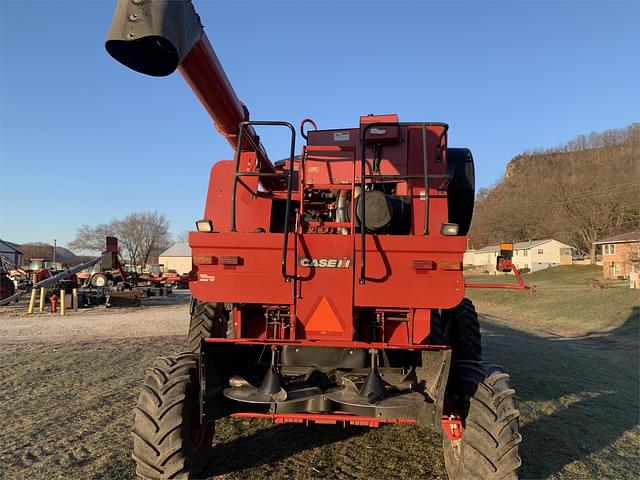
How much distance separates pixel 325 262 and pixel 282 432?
254 centimetres

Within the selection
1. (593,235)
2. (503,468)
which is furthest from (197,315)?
(593,235)

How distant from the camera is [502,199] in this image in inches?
3738

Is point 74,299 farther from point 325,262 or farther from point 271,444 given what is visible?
point 325,262

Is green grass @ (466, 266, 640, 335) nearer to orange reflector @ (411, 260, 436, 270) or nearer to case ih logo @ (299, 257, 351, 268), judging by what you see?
orange reflector @ (411, 260, 436, 270)

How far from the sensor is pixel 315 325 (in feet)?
12.4

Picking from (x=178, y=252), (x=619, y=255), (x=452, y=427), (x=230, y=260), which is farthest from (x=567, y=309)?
(x=178, y=252)

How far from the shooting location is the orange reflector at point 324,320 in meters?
3.76

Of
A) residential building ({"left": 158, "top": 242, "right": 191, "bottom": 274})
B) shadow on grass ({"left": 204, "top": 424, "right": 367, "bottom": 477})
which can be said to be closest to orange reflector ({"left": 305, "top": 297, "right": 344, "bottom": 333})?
shadow on grass ({"left": 204, "top": 424, "right": 367, "bottom": 477})

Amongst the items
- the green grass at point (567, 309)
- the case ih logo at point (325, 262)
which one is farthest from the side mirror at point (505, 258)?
the green grass at point (567, 309)

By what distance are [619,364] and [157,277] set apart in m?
26.4

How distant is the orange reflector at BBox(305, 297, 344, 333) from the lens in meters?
3.76

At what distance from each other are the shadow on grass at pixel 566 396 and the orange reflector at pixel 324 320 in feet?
8.14

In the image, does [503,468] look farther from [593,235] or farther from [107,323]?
[593,235]

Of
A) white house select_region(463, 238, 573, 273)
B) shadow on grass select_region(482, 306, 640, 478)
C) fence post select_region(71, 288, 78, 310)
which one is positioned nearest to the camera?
shadow on grass select_region(482, 306, 640, 478)
